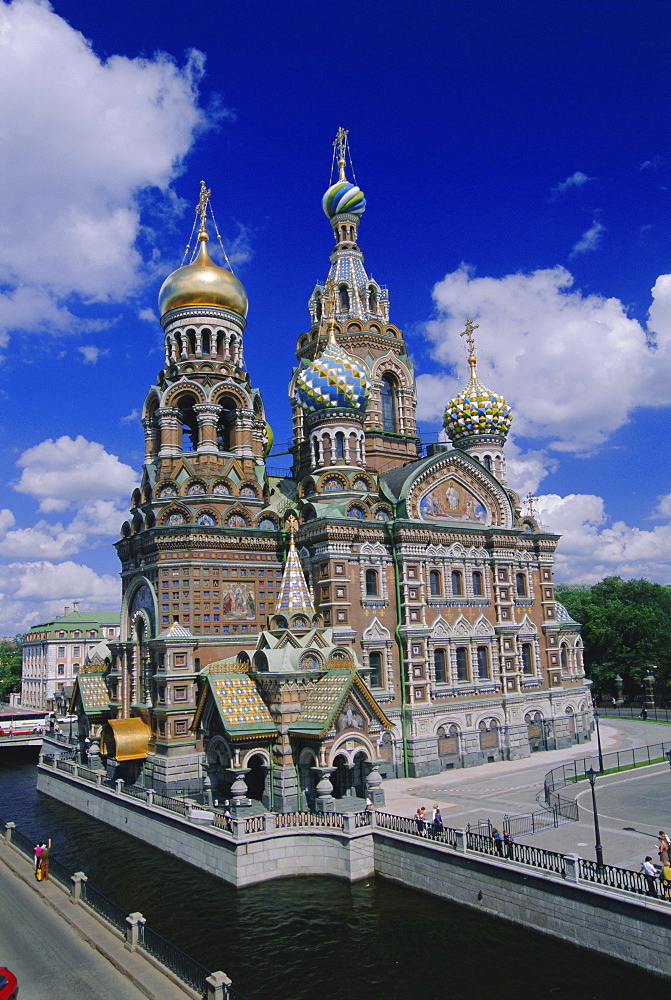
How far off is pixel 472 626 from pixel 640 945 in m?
19.0

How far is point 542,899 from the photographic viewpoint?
15.3 metres

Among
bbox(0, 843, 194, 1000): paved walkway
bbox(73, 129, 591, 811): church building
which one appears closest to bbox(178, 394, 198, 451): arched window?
bbox(73, 129, 591, 811): church building

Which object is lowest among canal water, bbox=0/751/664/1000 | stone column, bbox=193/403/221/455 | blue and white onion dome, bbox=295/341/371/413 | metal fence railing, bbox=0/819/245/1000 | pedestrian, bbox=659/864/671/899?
canal water, bbox=0/751/664/1000

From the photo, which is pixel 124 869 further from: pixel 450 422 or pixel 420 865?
pixel 450 422

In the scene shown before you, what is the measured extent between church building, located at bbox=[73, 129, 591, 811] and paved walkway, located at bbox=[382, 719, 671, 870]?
144cm

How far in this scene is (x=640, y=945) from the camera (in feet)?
44.5

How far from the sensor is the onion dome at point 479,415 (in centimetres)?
3759

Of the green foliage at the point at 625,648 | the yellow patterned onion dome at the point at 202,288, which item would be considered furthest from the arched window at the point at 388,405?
the green foliage at the point at 625,648

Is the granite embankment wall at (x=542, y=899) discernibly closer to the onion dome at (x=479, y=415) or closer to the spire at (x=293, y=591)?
the spire at (x=293, y=591)

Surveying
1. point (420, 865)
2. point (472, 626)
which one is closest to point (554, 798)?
point (420, 865)

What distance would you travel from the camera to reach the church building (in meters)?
23.8

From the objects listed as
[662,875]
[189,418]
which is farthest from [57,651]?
[662,875]

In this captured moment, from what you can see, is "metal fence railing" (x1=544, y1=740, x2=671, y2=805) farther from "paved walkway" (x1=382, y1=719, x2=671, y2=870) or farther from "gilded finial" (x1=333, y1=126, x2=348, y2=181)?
"gilded finial" (x1=333, y1=126, x2=348, y2=181)

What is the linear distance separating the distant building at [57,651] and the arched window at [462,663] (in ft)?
135
